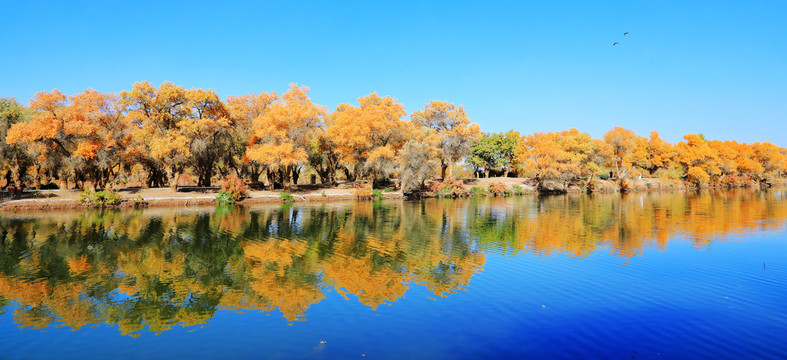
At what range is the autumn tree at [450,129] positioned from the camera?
223 feet

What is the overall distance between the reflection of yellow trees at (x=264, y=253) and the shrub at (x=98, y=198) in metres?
8.97

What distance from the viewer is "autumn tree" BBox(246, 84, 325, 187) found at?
1978 inches

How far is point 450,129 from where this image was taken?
2766 inches

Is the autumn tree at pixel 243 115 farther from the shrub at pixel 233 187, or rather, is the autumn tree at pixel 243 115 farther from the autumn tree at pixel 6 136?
the autumn tree at pixel 6 136

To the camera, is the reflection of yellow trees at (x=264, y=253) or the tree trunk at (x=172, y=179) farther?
the tree trunk at (x=172, y=179)

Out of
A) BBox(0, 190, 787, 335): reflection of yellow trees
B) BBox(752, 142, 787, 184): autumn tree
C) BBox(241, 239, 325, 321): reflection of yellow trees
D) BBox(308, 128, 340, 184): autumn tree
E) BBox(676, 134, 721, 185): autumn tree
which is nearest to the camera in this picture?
BBox(241, 239, 325, 321): reflection of yellow trees

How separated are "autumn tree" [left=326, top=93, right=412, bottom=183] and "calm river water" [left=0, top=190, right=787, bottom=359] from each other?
31089 millimetres

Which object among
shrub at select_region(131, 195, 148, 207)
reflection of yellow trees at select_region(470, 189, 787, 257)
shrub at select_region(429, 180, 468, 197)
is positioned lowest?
reflection of yellow trees at select_region(470, 189, 787, 257)

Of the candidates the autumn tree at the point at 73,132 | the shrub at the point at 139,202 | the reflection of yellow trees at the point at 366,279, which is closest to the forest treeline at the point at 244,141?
the autumn tree at the point at 73,132

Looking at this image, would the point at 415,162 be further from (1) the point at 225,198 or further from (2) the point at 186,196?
(2) the point at 186,196

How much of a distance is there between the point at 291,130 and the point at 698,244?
146 ft

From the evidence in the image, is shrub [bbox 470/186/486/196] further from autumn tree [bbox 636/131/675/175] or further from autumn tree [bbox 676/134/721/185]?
autumn tree [bbox 676/134/721/185]

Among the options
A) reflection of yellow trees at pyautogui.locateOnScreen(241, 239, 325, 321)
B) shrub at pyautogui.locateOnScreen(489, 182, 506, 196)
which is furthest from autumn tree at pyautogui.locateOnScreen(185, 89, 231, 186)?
shrub at pyautogui.locateOnScreen(489, 182, 506, 196)

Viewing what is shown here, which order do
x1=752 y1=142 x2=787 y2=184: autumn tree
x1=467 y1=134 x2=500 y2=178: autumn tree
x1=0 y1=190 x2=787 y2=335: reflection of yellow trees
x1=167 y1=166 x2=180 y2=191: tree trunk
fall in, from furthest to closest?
x1=752 y1=142 x2=787 y2=184: autumn tree
x1=467 y1=134 x2=500 y2=178: autumn tree
x1=167 y1=166 x2=180 y2=191: tree trunk
x1=0 y1=190 x2=787 y2=335: reflection of yellow trees
